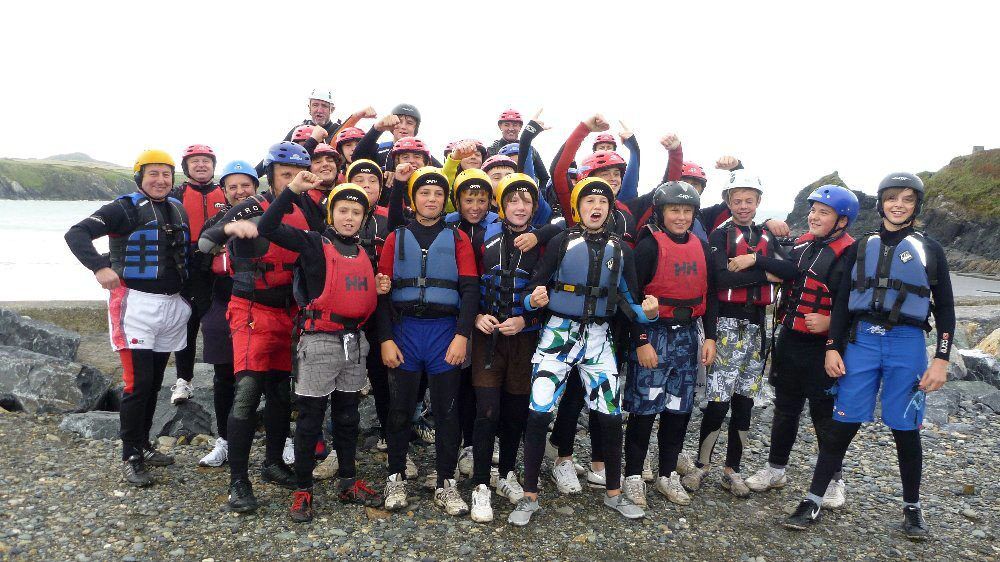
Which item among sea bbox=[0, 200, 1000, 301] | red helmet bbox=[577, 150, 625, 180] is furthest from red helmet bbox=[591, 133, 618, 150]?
sea bbox=[0, 200, 1000, 301]

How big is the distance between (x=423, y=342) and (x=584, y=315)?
1456 mm

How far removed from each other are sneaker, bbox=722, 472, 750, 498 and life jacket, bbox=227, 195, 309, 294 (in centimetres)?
481

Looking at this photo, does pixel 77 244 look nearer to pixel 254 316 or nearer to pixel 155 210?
pixel 155 210

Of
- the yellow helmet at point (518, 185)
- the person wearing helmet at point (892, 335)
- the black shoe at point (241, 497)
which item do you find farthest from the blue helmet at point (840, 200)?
the black shoe at point (241, 497)

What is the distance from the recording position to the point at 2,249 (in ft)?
112

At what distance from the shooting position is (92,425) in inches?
257

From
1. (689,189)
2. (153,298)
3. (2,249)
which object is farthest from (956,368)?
(2,249)

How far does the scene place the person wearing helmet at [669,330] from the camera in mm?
5223

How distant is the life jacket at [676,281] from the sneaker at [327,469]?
3620 millimetres

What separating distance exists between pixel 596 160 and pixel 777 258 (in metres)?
2.07

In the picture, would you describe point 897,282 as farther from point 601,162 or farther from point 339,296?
point 339,296

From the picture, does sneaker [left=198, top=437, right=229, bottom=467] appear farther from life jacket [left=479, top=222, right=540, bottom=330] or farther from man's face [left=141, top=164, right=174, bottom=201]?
life jacket [left=479, top=222, right=540, bottom=330]

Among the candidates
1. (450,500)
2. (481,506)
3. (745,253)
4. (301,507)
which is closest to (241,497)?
(301,507)

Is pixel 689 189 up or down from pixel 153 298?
up
